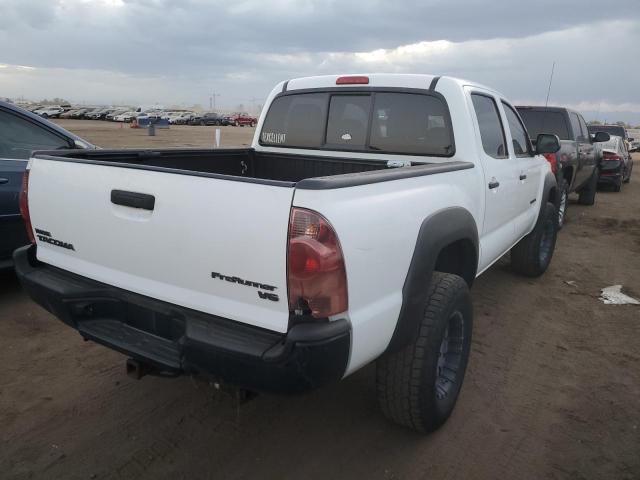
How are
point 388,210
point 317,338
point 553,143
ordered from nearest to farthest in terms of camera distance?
point 317,338, point 388,210, point 553,143

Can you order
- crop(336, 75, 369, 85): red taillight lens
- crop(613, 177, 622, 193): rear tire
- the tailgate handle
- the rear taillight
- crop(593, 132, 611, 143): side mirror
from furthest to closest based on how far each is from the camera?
crop(613, 177, 622, 193): rear tire, the rear taillight, crop(593, 132, 611, 143): side mirror, crop(336, 75, 369, 85): red taillight lens, the tailgate handle

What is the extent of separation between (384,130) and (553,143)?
5.99 ft

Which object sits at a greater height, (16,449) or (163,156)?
(163,156)

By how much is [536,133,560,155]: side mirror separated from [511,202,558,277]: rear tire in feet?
2.38

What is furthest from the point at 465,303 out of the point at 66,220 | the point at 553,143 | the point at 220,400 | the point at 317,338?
the point at 553,143

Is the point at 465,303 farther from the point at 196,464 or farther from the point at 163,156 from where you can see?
the point at 163,156

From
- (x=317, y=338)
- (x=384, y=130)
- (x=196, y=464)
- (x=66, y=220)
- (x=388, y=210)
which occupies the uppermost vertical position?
(x=384, y=130)

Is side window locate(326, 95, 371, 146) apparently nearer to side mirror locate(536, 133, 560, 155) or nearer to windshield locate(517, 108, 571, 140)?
side mirror locate(536, 133, 560, 155)

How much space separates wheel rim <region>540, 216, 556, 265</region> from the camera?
5574mm

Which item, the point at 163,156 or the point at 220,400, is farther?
the point at 163,156

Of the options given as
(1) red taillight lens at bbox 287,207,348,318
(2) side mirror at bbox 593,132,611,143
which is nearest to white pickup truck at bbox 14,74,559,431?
(1) red taillight lens at bbox 287,207,348,318

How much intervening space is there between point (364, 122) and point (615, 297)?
3268 mm

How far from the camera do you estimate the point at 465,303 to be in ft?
9.44

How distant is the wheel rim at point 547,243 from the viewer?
557 centimetres
